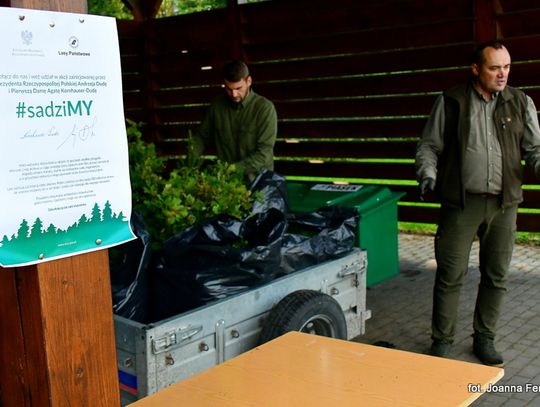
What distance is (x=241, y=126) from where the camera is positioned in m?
5.70

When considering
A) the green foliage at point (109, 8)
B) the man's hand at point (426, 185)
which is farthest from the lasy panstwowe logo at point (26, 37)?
the green foliage at point (109, 8)

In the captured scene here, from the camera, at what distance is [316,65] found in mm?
8461

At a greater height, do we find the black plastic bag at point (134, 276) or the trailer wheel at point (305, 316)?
the black plastic bag at point (134, 276)

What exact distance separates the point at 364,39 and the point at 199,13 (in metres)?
2.62

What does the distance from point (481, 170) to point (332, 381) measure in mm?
2681

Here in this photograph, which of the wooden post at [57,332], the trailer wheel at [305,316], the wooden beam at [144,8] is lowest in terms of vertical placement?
the trailer wheel at [305,316]

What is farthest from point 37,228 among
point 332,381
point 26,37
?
point 332,381

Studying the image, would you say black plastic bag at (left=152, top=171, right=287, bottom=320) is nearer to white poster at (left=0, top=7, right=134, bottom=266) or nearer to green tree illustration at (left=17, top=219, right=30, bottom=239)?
white poster at (left=0, top=7, right=134, bottom=266)

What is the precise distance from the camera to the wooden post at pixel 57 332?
1.77 metres

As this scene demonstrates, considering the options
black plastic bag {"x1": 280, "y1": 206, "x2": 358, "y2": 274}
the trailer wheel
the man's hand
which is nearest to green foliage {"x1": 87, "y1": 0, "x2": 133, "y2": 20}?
black plastic bag {"x1": 280, "y1": 206, "x2": 358, "y2": 274}

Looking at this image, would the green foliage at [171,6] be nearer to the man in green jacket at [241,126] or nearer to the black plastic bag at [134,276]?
the man in green jacket at [241,126]

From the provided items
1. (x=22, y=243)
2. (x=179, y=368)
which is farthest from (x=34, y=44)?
(x=179, y=368)

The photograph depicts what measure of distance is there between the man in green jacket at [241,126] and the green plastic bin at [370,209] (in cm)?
87
